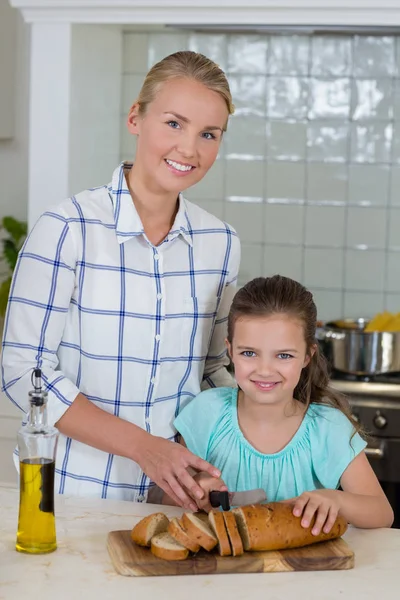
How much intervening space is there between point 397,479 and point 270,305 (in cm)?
119

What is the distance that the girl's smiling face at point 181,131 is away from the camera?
156cm

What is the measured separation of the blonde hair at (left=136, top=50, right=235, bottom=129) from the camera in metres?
1.58

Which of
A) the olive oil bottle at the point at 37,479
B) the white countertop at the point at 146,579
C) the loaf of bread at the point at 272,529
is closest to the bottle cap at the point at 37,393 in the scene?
the olive oil bottle at the point at 37,479

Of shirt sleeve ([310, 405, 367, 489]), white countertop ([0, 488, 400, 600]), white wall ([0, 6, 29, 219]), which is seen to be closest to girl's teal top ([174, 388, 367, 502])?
shirt sleeve ([310, 405, 367, 489])

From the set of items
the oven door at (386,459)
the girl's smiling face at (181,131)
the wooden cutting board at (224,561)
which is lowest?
the oven door at (386,459)

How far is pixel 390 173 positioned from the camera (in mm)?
3082

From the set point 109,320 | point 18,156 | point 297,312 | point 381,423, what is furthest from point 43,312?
point 18,156

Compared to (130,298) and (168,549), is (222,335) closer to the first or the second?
(130,298)

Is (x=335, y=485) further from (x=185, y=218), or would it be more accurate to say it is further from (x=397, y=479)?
(x=397, y=479)

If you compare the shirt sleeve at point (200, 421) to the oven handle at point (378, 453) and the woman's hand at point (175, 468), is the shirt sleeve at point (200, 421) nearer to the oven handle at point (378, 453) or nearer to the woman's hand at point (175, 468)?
the woman's hand at point (175, 468)

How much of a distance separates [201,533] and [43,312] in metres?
0.50

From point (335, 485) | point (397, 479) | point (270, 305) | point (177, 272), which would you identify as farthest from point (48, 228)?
point (397, 479)

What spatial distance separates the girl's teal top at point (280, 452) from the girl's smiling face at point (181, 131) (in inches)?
16.1

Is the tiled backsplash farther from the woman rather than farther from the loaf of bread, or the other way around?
the loaf of bread
